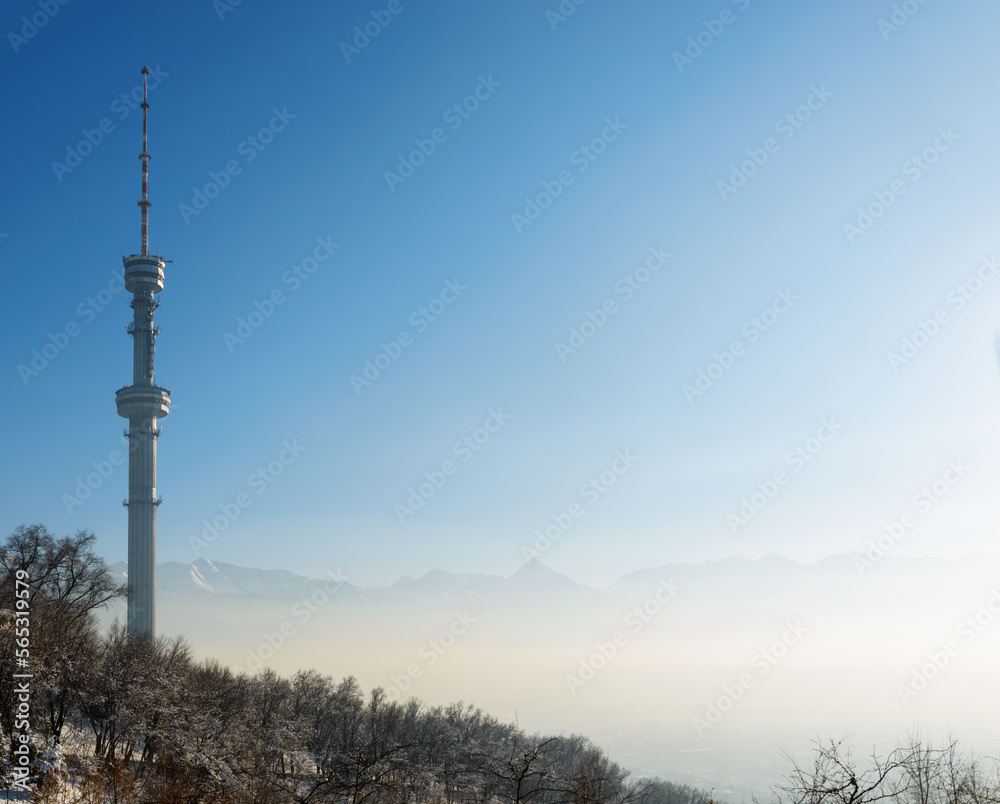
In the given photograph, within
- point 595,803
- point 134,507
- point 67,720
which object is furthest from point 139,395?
point 595,803

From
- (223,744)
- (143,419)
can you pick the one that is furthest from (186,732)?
(143,419)

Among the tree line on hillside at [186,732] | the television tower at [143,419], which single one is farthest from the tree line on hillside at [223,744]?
the television tower at [143,419]

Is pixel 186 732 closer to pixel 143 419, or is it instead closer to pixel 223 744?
pixel 223 744

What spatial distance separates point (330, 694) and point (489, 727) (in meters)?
29.6

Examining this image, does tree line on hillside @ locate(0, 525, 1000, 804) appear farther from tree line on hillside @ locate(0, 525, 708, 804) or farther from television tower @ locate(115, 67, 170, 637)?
television tower @ locate(115, 67, 170, 637)

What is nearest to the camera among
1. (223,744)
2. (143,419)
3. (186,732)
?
(186,732)

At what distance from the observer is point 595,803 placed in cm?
990

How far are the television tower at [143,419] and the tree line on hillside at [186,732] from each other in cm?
4782

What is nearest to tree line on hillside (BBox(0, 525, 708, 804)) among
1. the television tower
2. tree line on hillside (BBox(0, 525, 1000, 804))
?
tree line on hillside (BBox(0, 525, 1000, 804))

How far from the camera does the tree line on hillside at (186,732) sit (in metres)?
11.4

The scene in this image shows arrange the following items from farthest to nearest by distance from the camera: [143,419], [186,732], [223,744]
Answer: [143,419], [223,744], [186,732]

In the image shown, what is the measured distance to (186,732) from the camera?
46.9 metres

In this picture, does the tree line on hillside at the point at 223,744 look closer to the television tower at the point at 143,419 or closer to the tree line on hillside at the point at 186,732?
the tree line on hillside at the point at 186,732

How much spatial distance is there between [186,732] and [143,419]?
335ft
